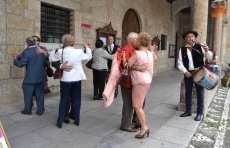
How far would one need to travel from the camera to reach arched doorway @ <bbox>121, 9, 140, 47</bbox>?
8609mm

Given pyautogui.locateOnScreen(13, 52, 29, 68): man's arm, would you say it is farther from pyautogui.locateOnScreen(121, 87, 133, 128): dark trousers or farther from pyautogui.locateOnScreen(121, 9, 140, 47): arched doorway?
pyautogui.locateOnScreen(121, 9, 140, 47): arched doorway

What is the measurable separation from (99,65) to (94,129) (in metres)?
2.03

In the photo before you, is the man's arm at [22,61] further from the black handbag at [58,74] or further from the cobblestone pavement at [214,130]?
the cobblestone pavement at [214,130]

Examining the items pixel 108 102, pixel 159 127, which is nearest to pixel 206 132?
pixel 159 127

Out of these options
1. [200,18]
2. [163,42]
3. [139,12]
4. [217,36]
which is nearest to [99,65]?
[200,18]

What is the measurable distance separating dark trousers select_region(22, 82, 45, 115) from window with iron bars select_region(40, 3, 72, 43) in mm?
1713

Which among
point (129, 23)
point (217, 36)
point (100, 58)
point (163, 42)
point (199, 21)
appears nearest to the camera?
point (199, 21)

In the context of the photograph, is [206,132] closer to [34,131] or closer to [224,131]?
[224,131]

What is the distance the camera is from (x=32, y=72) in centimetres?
380

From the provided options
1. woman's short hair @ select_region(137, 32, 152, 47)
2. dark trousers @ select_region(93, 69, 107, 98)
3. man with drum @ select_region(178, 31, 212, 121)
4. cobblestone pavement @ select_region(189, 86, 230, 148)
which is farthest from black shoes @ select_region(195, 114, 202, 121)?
dark trousers @ select_region(93, 69, 107, 98)

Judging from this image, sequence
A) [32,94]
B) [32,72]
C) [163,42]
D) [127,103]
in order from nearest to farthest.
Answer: [127,103]
[32,72]
[32,94]
[163,42]

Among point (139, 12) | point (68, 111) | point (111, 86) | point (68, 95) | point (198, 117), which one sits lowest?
point (198, 117)

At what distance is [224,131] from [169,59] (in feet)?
34.0

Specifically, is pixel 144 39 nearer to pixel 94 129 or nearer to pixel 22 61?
pixel 94 129
